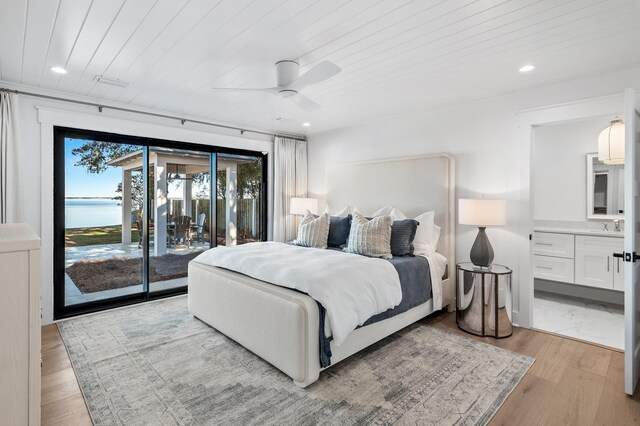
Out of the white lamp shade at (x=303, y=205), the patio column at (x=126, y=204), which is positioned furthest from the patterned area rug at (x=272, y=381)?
the white lamp shade at (x=303, y=205)

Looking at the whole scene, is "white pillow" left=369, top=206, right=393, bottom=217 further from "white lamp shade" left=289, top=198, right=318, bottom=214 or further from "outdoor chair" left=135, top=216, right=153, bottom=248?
"outdoor chair" left=135, top=216, right=153, bottom=248

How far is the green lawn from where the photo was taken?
392cm

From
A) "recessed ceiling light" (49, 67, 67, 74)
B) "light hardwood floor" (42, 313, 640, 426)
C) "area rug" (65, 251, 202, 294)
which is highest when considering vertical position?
"recessed ceiling light" (49, 67, 67, 74)

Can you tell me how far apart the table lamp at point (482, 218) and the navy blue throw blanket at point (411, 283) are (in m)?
0.55

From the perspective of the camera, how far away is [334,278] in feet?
8.41

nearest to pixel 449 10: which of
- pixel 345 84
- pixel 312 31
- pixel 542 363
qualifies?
pixel 312 31

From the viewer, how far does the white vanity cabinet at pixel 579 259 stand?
13.0ft

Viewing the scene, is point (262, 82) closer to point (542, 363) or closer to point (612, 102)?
point (612, 102)

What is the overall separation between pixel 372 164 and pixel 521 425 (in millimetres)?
3485

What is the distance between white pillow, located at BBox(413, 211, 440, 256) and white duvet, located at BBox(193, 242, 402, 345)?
0.81 m

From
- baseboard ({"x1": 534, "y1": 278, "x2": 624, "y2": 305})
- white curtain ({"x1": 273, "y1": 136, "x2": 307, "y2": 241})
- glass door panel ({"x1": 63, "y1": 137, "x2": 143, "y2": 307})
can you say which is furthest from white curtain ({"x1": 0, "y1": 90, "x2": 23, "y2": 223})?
baseboard ({"x1": 534, "y1": 278, "x2": 624, "y2": 305})

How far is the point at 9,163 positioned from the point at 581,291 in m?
6.90

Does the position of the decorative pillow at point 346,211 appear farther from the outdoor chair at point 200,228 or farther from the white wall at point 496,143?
the outdoor chair at point 200,228

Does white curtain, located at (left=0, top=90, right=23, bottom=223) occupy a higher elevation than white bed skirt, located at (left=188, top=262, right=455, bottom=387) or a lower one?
higher
